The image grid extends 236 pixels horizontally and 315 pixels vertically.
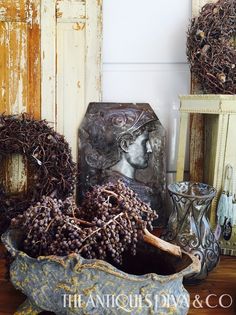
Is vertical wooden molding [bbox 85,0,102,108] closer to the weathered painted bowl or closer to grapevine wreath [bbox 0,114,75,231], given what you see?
grapevine wreath [bbox 0,114,75,231]

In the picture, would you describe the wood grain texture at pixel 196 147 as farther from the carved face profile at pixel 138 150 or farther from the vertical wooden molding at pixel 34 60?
the vertical wooden molding at pixel 34 60

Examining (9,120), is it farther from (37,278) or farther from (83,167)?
(37,278)

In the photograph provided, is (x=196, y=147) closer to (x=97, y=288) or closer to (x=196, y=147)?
(x=196, y=147)

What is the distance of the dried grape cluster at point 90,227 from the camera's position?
2.33ft

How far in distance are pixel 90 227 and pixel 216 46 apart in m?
0.69

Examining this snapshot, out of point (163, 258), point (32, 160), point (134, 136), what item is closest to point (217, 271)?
point (163, 258)

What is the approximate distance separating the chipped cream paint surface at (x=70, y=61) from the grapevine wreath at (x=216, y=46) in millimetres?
318

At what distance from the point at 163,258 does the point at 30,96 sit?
727 millimetres

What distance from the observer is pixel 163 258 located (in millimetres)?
810

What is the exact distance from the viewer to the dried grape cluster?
2.33ft

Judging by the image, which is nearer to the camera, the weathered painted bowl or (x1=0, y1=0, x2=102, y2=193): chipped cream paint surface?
the weathered painted bowl

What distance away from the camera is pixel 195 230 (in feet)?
2.98

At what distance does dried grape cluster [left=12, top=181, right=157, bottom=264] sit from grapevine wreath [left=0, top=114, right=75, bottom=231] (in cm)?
41

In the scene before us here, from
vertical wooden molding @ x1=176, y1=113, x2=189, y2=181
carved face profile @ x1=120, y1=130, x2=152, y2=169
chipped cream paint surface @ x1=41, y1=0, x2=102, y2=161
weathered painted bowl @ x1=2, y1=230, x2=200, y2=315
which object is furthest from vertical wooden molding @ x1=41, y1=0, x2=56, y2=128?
weathered painted bowl @ x1=2, y1=230, x2=200, y2=315
